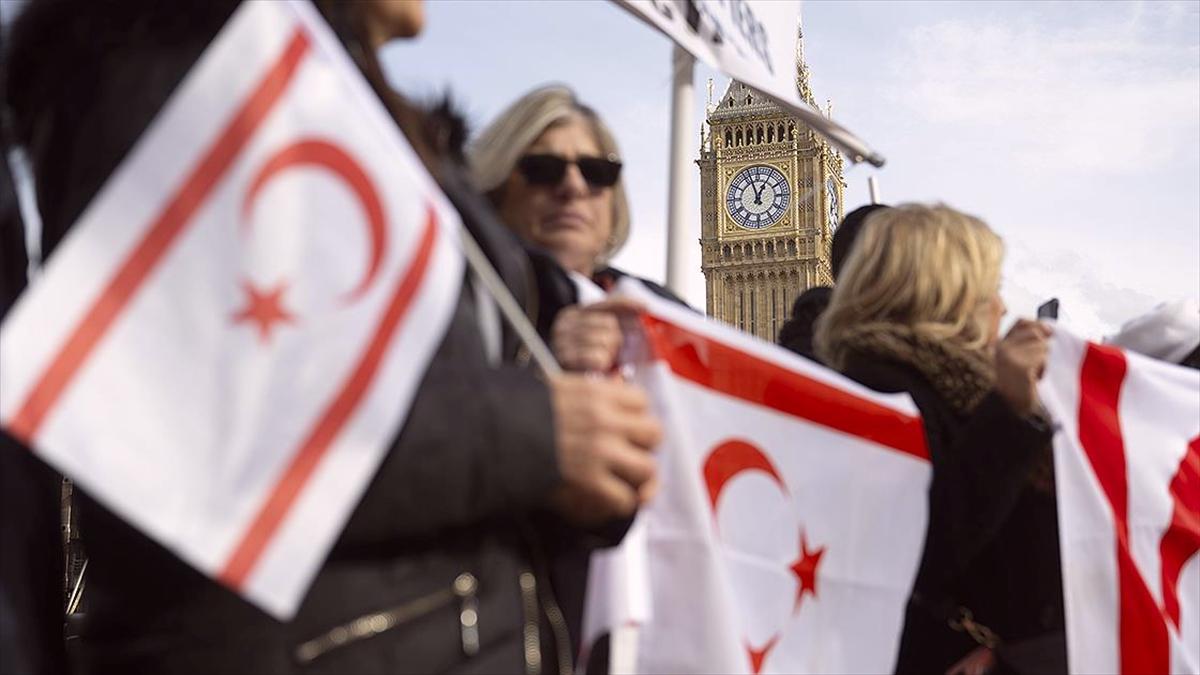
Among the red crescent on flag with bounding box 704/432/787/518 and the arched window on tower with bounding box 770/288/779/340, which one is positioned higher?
the arched window on tower with bounding box 770/288/779/340

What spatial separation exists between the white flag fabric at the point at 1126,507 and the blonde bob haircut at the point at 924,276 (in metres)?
0.16

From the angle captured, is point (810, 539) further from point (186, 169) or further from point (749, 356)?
point (186, 169)

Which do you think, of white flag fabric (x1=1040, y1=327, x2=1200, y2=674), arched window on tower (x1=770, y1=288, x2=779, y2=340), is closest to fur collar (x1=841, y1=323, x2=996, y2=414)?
white flag fabric (x1=1040, y1=327, x2=1200, y2=674)

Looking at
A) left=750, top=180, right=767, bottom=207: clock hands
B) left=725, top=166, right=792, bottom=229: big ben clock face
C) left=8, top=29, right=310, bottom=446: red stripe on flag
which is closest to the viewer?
left=8, top=29, right=310, bottom=446: red stripe on flag

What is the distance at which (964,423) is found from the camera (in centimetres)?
217

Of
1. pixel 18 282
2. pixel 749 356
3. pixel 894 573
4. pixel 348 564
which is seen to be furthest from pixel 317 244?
pixel 894 573

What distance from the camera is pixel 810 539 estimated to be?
1.88 m

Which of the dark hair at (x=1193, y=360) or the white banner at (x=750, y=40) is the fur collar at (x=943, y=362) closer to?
the white banner at (x=750, y=40)

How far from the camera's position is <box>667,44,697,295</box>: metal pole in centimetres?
211

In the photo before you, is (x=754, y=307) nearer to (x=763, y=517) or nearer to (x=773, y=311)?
(x=773, y=311)

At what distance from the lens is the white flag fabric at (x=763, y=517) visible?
1585 mm

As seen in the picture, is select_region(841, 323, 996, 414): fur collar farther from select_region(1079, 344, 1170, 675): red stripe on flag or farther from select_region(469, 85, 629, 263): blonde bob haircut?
select_region(469, 85, 629, 263): blonde bob haircut

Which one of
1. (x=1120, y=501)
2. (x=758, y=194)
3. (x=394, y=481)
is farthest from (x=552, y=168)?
(x=758, y=194)

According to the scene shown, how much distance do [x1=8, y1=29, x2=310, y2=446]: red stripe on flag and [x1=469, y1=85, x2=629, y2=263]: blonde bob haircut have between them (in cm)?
81
